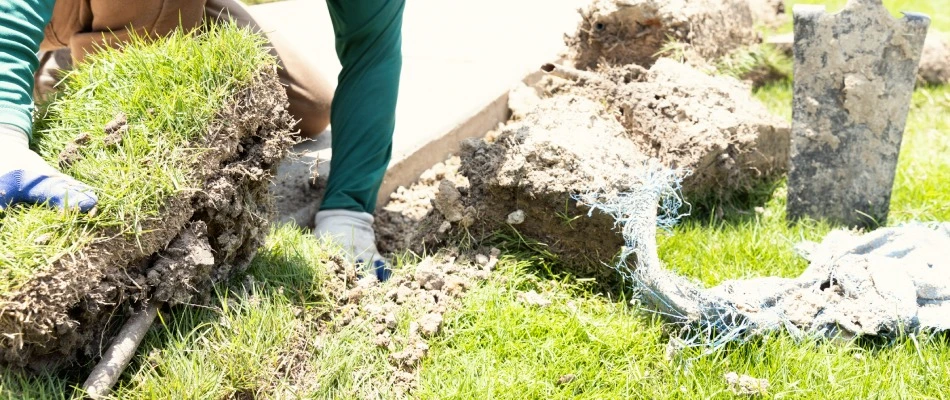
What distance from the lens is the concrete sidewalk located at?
3.90 meters

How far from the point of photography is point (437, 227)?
3.40 meters

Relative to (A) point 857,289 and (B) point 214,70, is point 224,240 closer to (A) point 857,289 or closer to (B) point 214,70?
(B) point 214,70

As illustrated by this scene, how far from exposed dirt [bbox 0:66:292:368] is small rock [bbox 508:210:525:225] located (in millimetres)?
902

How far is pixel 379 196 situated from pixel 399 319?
99 centimetres

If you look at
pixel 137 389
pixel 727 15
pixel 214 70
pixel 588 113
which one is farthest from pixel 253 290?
pixel 727 15

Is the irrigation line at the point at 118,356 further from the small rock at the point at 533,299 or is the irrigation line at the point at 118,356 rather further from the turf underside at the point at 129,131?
the small rock at the point at 533,299

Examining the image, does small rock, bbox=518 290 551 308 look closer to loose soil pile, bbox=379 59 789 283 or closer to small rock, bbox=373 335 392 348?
loose soil pile, bbox=379 59 789 283

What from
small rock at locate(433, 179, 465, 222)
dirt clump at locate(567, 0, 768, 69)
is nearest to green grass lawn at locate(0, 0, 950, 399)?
small rock at locate(433, 179, 465, 222)

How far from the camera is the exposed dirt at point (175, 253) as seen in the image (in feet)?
6.99

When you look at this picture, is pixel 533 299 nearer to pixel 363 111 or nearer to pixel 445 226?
pixel 445 226

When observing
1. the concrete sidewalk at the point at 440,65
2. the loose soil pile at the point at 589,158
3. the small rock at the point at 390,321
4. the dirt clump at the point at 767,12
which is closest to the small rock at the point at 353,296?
the small rock at the point at 390,321

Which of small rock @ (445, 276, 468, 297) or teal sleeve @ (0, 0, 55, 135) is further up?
teal sleeve @ (0, 0, 55, 135)

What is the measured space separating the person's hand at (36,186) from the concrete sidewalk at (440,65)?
117 cm

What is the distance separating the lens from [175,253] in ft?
8.04
